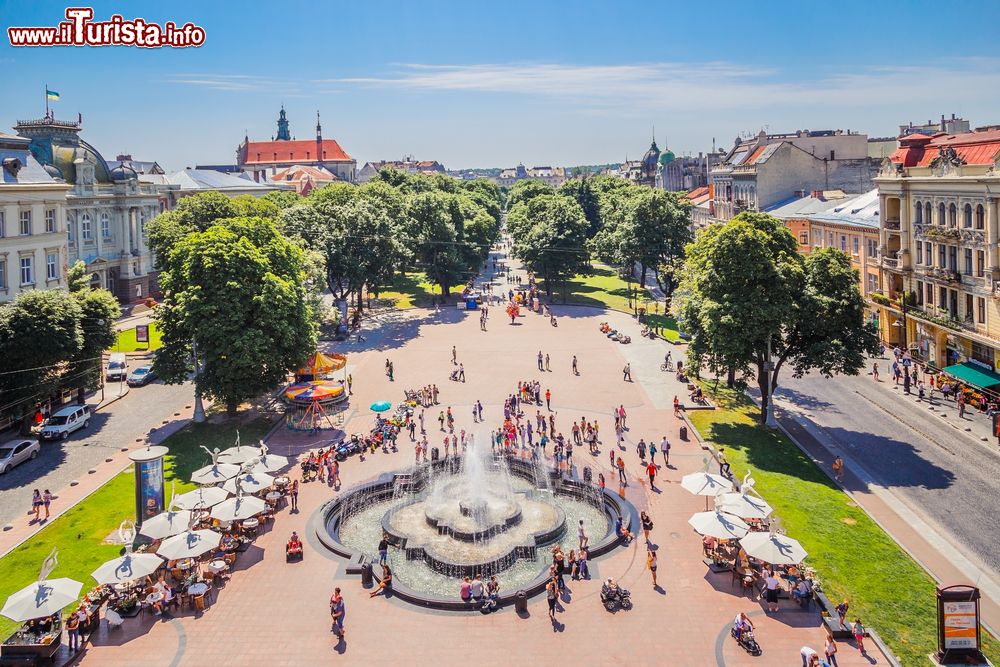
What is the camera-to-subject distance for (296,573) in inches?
1113

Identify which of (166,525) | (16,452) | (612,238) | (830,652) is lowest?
(830,652)

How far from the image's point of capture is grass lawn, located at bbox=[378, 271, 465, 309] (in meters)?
91.1

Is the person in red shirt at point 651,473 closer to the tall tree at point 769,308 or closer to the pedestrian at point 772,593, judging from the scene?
the tall tree at point 769,308

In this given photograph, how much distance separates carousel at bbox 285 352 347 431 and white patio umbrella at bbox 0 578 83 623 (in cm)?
2131

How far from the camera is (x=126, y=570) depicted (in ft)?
84.8

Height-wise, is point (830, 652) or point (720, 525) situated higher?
point (720, 525)

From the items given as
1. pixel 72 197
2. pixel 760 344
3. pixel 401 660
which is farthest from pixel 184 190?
pixel 401 660

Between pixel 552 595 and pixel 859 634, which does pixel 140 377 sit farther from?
pixel 859 634

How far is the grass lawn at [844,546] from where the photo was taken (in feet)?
79.7

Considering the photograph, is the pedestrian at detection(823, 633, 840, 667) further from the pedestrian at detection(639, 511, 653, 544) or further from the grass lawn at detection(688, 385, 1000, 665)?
the pedestrian at detection(639, 511, 653, 544)

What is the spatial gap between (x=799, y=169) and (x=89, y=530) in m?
84.3

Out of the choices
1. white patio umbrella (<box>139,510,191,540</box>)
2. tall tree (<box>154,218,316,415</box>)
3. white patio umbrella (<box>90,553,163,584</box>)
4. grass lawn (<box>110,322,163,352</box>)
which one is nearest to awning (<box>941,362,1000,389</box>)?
tall tree (<box>154,218,316,415</box>)

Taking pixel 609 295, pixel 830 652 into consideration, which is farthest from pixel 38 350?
pixel 609 295

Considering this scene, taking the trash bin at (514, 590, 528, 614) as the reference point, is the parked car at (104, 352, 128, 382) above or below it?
above
